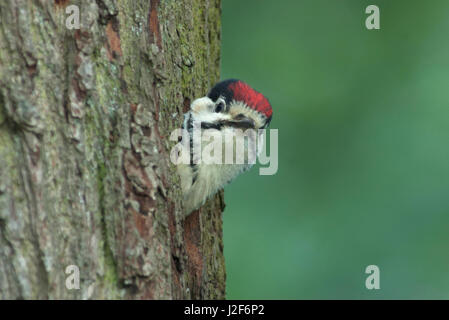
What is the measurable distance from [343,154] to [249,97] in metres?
2.58

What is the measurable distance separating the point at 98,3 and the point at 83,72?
25 centimetres

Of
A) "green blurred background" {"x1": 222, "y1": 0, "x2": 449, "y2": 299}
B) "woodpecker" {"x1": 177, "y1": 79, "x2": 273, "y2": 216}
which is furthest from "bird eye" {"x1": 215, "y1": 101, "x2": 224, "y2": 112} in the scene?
"green blurred background" {"x1": 222, "y1": 0, "x2": 449, "y2": 299}

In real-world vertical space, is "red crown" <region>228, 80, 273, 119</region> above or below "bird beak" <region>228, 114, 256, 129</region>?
above

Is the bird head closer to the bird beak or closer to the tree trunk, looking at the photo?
the bird beak

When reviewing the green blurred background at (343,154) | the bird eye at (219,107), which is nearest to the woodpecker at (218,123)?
the bird eye at (219,107)

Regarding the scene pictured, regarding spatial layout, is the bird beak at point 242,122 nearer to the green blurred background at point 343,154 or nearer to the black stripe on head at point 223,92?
the black stripe on head at point 223,92

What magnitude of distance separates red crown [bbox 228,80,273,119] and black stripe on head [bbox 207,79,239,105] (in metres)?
0.02

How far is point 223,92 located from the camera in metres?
2.80

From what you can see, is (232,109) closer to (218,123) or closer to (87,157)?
(218,123)

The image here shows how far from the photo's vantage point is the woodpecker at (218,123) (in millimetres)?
2674

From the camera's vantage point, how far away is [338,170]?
5.15m

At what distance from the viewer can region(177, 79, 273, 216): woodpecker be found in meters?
2.67

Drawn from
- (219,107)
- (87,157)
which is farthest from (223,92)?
(87,157)
